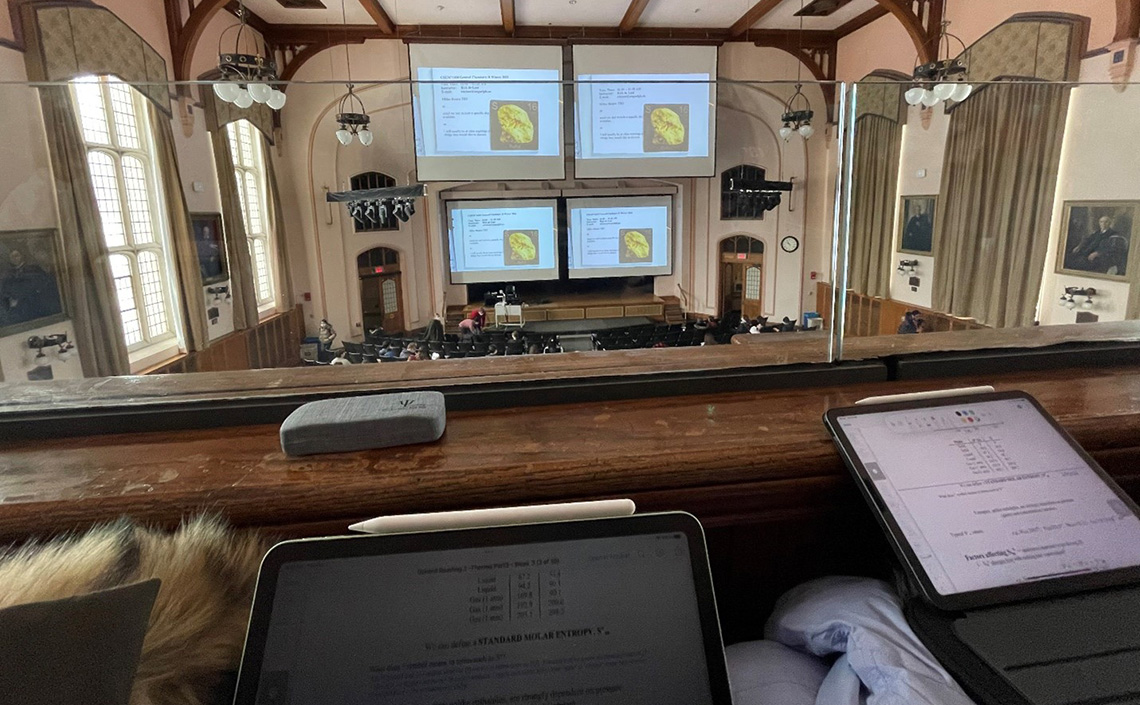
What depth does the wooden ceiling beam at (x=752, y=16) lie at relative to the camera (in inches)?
291

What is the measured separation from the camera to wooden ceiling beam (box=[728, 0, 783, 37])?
7.39 meters

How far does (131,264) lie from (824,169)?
3.01ft

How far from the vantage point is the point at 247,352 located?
0.80 meters

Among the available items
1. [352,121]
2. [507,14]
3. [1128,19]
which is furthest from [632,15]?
[352,121]

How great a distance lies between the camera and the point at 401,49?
8273 mm

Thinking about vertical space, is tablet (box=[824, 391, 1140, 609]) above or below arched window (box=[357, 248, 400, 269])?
below

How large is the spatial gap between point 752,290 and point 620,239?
932 mm

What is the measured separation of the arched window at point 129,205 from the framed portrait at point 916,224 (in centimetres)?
98

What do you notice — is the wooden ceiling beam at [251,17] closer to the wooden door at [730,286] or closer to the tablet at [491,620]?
the wooden door at [730,286]

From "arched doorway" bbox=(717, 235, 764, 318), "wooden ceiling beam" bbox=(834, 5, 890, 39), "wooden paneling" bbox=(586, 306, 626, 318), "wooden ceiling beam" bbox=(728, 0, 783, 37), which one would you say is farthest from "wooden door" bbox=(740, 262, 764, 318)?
"wooden ceiling beam" bbox=(834, 5, 890, 39)

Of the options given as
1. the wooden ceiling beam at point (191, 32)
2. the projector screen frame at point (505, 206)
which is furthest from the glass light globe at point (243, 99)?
the wooden ceiling beam at point (191, 32)

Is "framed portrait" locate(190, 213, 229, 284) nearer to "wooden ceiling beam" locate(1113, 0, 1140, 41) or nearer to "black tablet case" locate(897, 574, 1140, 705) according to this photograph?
"black tablet case" locate(897, 574, 1140, 705)

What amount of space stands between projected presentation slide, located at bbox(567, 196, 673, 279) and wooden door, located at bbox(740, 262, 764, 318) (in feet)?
1.38

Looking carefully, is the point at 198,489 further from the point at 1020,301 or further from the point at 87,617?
the point at 1020,301
